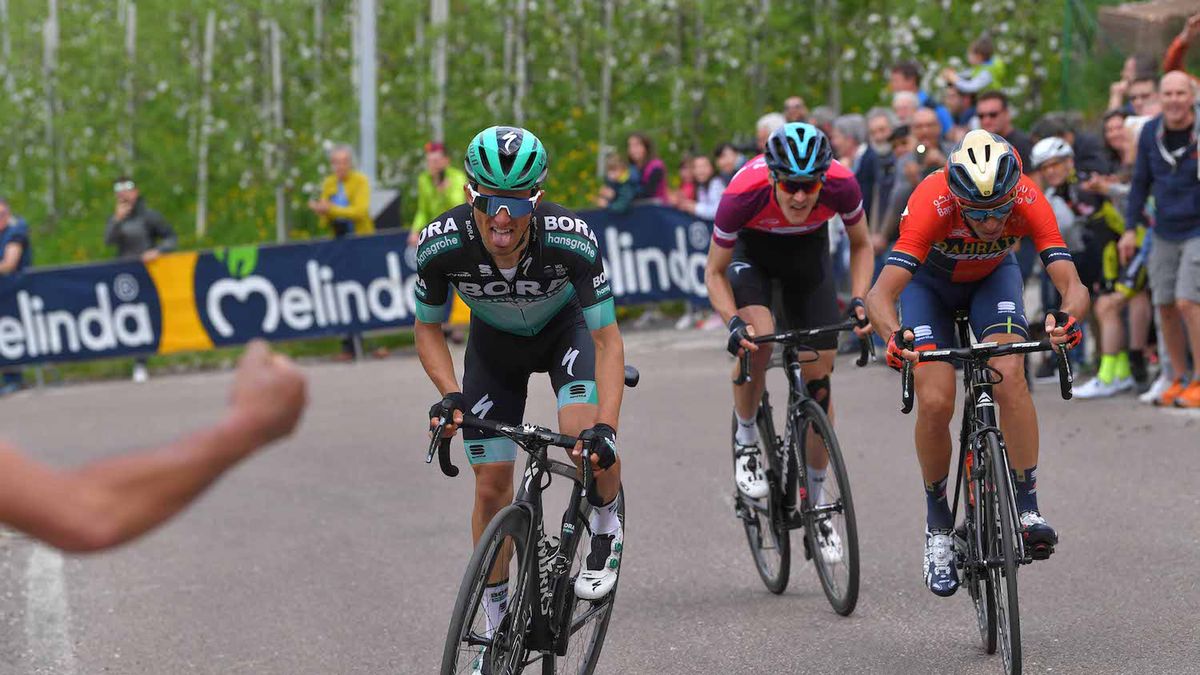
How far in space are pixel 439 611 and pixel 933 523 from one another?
2.33m

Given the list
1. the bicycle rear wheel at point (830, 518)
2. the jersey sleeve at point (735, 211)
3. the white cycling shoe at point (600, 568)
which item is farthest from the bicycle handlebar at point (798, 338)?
the white cycling shoe at point (600, 568)

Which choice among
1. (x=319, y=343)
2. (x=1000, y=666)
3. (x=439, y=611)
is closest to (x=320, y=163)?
(x=319, y=343)

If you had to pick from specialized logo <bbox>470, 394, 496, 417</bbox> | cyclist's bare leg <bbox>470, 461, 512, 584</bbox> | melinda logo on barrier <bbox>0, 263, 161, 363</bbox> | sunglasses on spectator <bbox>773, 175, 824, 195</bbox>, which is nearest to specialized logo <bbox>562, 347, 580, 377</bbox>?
specialized logo <bbox>470, 394, 496, 417</bbox>

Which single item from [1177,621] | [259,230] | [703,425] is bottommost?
[259,230]

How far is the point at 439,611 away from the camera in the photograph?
7.68 metres

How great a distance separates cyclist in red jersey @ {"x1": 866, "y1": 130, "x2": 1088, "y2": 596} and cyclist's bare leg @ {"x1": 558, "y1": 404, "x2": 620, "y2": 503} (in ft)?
3.66

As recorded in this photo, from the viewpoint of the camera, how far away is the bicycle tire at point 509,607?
5156mm

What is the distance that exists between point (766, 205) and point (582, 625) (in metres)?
2.61

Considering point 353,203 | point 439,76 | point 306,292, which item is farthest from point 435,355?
point 439,76

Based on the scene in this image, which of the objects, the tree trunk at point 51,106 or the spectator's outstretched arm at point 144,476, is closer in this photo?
the spectator's outstretched arm at point 144,476

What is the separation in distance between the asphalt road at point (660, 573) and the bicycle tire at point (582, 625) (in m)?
0.46

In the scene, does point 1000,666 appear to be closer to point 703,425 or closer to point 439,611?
point 439,611

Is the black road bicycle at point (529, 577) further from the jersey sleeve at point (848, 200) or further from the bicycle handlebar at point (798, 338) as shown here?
the jersey sleeve at point (848, 200)

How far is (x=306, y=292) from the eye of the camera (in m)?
18.2
